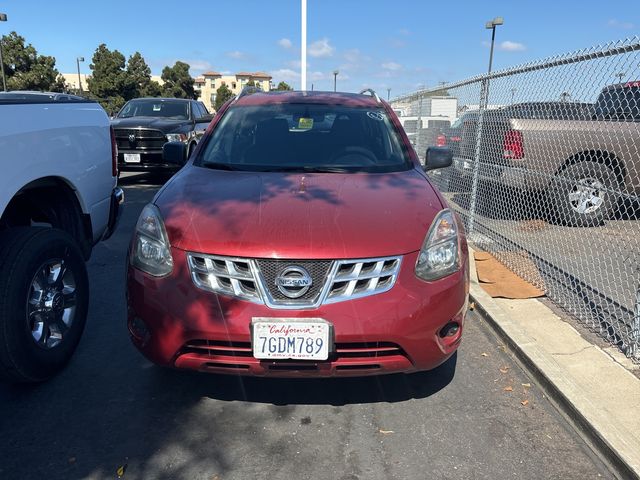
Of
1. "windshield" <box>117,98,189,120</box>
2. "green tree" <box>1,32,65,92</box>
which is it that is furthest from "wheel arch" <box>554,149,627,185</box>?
"green tree" <box>1,32,65,92</box>

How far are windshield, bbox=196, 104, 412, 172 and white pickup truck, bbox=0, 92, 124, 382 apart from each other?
79 cm

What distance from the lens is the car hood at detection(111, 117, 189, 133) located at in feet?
33.6

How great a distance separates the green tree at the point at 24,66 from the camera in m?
33.8

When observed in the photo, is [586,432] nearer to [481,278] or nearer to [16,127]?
[481,278]

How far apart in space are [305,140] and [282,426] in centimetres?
209

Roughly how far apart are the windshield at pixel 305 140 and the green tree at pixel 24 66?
117ft

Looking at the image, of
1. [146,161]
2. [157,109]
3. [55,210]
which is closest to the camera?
[55,210]

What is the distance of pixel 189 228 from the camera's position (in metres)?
2.65

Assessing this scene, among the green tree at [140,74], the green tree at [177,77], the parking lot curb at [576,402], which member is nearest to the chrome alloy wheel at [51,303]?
the parking lot curb at [576,402]

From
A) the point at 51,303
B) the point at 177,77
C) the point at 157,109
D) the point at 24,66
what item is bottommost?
the point at 51,303

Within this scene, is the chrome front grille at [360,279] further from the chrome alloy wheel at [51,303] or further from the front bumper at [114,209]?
the front bumper at [114,209]

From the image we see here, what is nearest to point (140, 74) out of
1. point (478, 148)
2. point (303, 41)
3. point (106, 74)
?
point (106, 74)

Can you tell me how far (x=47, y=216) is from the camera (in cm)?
354

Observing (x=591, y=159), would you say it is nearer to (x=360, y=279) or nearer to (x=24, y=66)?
(x=360, y=279)
